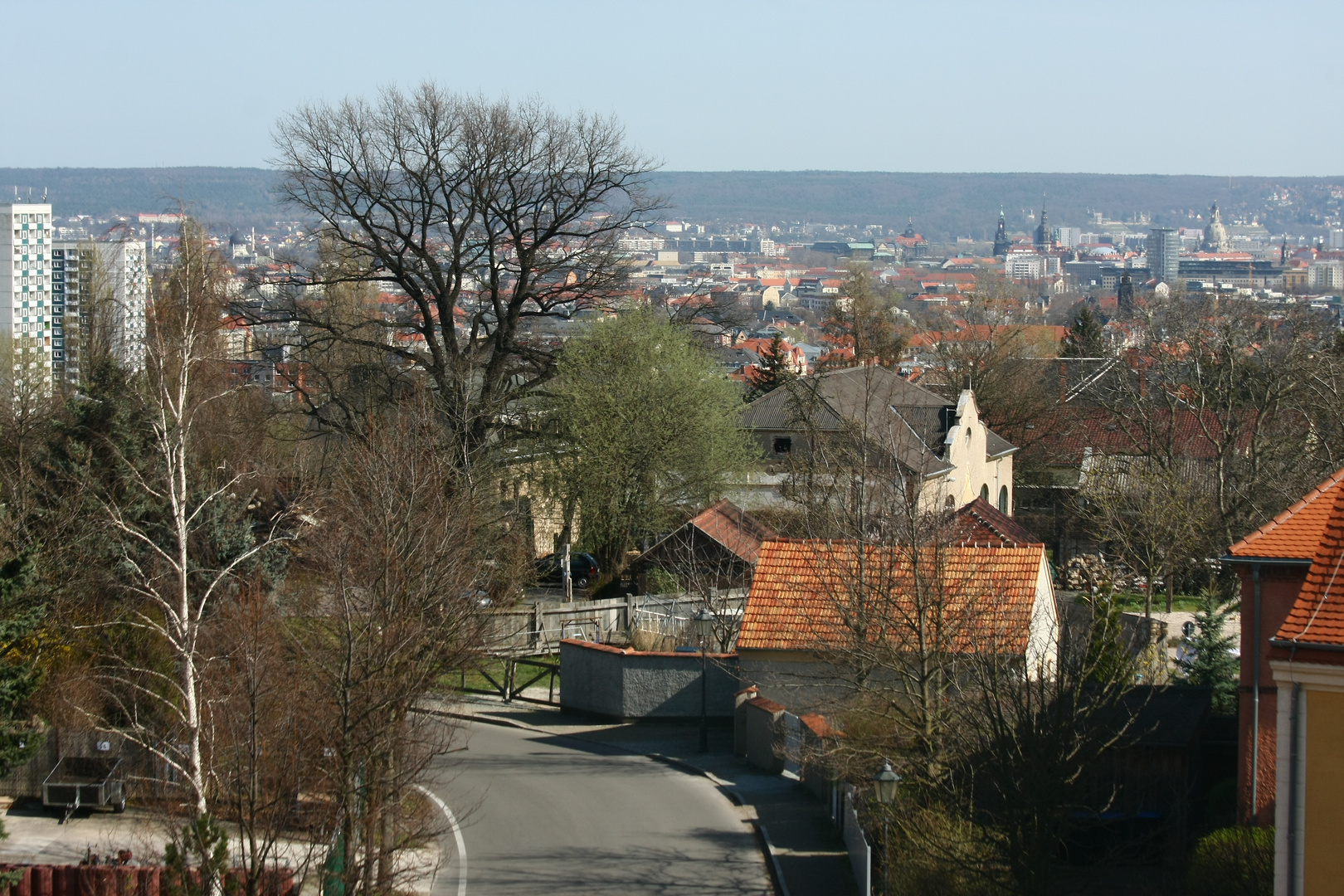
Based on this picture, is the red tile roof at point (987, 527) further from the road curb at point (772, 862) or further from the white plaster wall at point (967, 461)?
the road curb at point (772, 862)

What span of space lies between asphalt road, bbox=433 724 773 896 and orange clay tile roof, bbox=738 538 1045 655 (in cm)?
257

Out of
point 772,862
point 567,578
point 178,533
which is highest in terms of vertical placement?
point 178,533

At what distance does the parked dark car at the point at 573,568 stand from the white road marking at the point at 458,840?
635 inches

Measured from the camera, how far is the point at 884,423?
33.7 m

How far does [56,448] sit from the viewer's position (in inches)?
894

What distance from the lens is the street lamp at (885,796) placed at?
483 inches

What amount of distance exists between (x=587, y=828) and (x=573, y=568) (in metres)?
19.3

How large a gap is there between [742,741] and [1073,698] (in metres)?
8.76

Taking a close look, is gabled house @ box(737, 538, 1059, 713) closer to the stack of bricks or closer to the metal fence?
the metal fence

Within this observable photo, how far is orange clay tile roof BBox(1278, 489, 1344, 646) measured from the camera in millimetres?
9289

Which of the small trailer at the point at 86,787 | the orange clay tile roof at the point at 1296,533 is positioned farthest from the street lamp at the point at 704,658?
the orange clay tile roof at the point at 1296,533

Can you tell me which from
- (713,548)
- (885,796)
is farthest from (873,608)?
(713,548)

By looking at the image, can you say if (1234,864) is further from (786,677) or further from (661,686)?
(661,686)

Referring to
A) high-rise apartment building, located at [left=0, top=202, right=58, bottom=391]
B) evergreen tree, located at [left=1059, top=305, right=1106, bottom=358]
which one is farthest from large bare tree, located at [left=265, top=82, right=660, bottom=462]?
high-rise apartment building, located at [left=0, top=202, right=58, bottom=391]
